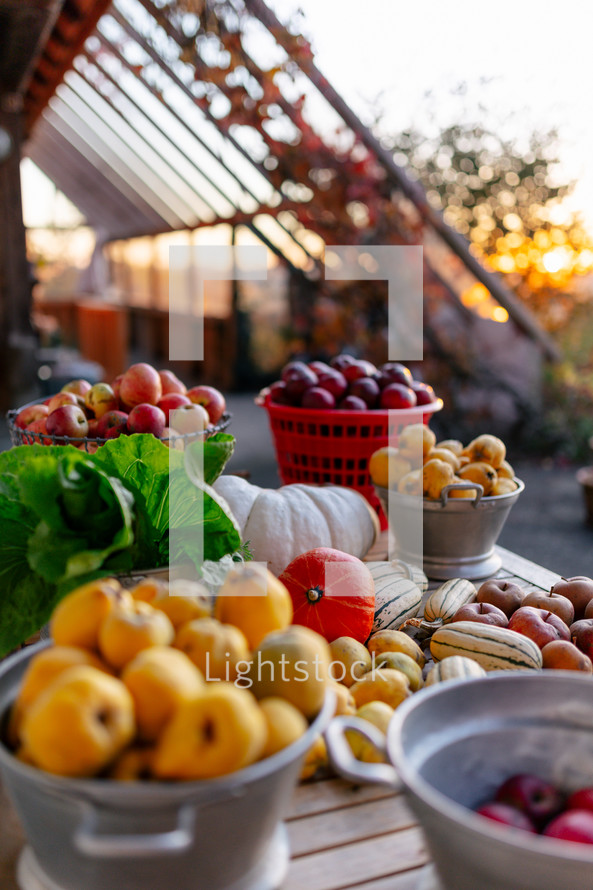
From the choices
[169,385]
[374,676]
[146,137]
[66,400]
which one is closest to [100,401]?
[66,400]

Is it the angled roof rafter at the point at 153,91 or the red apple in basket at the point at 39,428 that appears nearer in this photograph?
the red apple in basket at the point at 39,428

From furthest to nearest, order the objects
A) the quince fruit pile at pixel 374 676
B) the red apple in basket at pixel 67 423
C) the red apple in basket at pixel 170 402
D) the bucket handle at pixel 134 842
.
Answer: the red apple in basket at pixel 170 402 → the red apple in basket at pixel 67 423 → the quince fruit pile at pixel 374 676 → the bucket handle at pixel 134 842

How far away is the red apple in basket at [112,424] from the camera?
4.66ft

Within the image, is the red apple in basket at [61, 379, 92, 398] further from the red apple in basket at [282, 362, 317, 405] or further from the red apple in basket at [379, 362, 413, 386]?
the red apple in basket at [379, 362, 413, 386]

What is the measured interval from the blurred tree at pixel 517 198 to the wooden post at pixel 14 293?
329 cm

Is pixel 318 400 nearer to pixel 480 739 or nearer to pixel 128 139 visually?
pixel 480 739

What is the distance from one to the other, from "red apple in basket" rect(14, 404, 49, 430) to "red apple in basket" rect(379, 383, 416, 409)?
0.79 meters

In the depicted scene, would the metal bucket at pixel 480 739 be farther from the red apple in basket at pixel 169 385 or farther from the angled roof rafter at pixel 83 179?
the angled roof rafter at pixel 83 179

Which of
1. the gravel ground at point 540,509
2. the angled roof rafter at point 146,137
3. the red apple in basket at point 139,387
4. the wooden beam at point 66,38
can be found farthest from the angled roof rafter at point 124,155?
the red apple in basket at point 139,387

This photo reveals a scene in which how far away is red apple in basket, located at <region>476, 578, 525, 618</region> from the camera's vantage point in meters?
1.17

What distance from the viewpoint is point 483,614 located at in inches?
43.2

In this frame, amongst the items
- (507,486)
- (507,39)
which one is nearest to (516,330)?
(507,39)

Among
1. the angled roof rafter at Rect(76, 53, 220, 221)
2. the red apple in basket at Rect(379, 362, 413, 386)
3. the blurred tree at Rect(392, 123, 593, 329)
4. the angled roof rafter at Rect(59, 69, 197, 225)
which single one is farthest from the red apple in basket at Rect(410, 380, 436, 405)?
the angled roof rafter at Rect(59, 69, 197, 225)

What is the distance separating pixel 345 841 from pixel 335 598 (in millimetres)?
393
